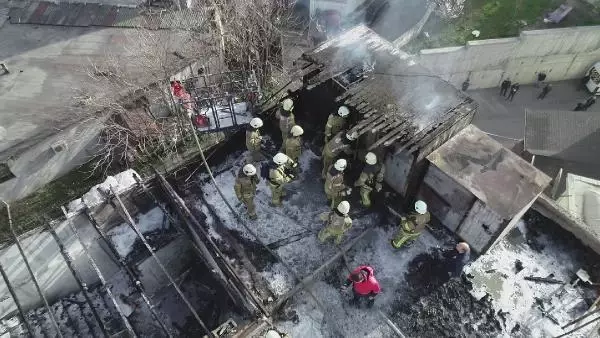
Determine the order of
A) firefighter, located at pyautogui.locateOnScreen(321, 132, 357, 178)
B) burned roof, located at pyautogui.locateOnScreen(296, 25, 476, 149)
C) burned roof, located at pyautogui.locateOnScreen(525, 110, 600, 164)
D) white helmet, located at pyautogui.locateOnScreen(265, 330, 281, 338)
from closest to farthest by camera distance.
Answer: white helmet, located at pyautogui.locateOnScreen(265, 330, 281, 338)
burned roof, located at pyautogui.locateOnScreen(296, 25, 476, 149)
firefighter, located at pyautogui.locateOnScreen(321, 132, 357, 178)
burned roof, located at pyautogui.locateOnScreen(525, 110, 600, 164)

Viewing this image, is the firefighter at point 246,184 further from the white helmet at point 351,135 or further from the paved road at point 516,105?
the paved road at point 516,105

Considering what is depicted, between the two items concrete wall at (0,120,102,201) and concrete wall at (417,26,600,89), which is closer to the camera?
concrete wall at (0,120,102,201)

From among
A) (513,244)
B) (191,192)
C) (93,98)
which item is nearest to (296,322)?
(191,192)

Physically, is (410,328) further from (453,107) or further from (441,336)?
(453,107)

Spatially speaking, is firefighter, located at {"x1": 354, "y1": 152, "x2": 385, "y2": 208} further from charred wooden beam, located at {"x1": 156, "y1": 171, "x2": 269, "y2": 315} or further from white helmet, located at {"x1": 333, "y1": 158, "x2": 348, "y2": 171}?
charred wooden beam, located at {"x1": 156, "y1": 171, "x2": 269, "y2": 315}

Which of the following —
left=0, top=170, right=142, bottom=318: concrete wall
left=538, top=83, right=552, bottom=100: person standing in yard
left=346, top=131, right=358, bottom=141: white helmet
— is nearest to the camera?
left=346, top=131, right=358, bottom=141: white helmet

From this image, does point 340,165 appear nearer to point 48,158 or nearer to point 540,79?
point 48,158

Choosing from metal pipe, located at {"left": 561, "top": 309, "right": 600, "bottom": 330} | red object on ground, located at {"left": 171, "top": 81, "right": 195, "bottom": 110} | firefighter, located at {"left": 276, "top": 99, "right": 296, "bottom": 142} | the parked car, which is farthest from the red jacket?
the parked car
